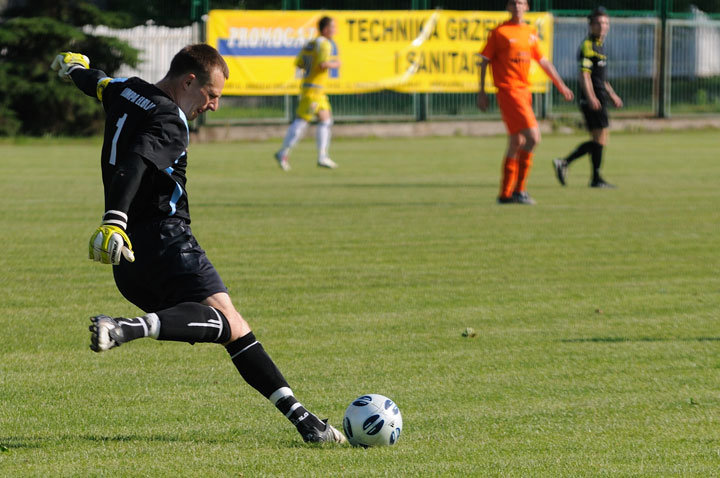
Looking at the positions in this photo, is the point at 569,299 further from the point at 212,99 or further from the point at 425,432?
the point at 212,99

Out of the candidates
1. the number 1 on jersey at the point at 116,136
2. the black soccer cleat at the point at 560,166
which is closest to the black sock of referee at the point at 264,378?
the number 1 on jersey at the point at 116,136

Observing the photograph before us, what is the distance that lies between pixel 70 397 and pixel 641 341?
3.34 m

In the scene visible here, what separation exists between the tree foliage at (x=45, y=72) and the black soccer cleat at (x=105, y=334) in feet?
78.9

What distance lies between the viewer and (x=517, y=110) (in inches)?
563

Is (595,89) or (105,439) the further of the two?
(595,89)

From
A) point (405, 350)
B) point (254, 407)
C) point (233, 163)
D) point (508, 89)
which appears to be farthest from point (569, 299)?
point (233, 163)

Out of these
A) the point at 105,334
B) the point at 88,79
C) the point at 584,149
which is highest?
the point at 88,79

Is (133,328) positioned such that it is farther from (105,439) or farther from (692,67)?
(692,67)

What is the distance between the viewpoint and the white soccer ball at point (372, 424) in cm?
496

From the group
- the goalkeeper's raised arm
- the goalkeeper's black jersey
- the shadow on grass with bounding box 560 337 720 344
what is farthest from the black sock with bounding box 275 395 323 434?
the shadow on grass with bounding box 560 337 720 344

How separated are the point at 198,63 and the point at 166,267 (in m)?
0.85

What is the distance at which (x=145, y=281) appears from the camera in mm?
4895

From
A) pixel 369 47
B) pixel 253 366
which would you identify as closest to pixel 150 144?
pixel 253 366

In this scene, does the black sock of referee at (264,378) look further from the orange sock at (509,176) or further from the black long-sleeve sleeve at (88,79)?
the orange sock at (509,176)
